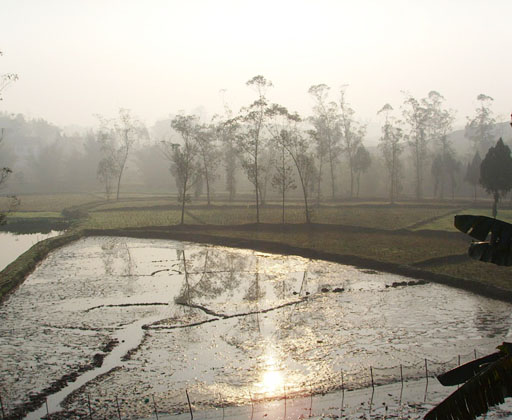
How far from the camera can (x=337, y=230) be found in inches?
1499

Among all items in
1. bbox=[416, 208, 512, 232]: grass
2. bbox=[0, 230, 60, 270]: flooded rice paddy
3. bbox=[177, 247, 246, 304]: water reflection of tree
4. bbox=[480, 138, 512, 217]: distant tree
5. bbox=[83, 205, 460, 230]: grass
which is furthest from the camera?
bbox=[83, 205, 460, 230]: grass

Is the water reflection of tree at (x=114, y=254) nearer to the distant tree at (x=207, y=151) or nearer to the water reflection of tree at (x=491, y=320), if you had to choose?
the water reflection of tree at (x=491, y=320)

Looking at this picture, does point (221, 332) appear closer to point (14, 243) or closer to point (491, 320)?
point (491, 320)

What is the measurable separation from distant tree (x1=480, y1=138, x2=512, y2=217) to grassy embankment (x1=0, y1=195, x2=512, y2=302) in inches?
104

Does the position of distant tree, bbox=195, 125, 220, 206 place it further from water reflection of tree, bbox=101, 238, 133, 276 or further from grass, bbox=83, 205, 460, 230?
water reflection of tree, bbox=101, 238, 133, 276

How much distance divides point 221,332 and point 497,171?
29.1 metres

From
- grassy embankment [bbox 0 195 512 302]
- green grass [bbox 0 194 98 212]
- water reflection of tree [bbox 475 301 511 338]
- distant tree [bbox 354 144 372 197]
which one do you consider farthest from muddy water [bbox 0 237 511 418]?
distant tree [bbox 354 144 372 197]

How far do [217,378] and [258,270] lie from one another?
554 inches

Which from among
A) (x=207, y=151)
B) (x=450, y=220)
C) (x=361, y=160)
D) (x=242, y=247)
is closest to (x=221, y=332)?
(x=242, y=247)

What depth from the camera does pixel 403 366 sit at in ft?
45.8

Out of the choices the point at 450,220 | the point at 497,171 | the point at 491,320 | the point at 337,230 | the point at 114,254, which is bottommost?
the point at 491,320

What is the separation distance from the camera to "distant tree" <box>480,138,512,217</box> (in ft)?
127

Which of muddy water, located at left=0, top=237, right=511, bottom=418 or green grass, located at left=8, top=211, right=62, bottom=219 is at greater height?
green grass, located at left=8, top=211, right=62, bottom=219

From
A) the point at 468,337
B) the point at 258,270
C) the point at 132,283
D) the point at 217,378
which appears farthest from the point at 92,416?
the point at 258,270
